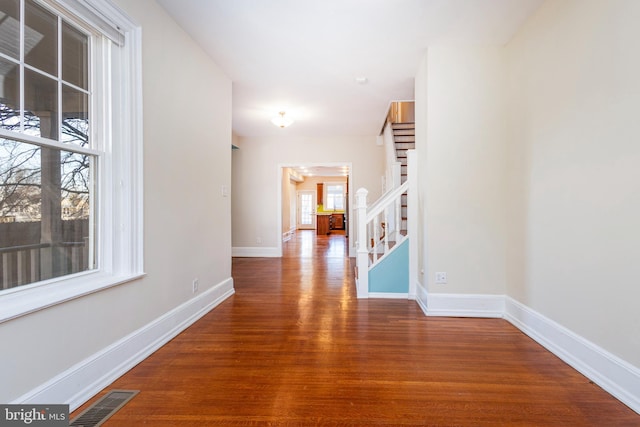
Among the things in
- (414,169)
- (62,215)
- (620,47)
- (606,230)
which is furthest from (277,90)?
(606,230)

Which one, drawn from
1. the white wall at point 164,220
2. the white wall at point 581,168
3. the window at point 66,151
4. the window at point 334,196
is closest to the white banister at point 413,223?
the white wall at point 581,168

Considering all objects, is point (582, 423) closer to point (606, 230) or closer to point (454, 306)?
point (606, 230)

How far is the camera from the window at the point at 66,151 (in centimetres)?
143

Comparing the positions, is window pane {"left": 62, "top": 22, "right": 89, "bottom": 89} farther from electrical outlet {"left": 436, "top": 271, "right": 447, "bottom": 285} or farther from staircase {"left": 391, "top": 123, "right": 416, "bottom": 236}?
staircase {"left": 391, "top": 123, "right": 416, "bottom": 236}

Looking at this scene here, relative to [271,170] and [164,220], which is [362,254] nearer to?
[164,220]

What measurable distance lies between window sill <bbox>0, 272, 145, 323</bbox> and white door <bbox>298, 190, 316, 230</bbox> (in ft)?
40.4

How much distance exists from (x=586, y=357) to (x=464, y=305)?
108cm

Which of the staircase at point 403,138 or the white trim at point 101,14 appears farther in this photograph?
the staircase at point 403,138

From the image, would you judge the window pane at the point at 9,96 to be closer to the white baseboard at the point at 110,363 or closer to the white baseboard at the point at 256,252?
the white baseboard at the point at 110,363

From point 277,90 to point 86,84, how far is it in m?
2.45

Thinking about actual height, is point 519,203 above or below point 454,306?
above

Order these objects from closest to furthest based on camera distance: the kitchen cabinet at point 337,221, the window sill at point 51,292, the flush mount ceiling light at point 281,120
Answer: the window sill at point 51,292, the flush mount ceiling light at point 281,120, the kitchen cabinet at point 337,221

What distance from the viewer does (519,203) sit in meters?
2.64

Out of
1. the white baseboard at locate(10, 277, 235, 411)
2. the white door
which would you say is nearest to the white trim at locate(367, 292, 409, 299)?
the white baseboard at locate(10, 277, 235, 411)
